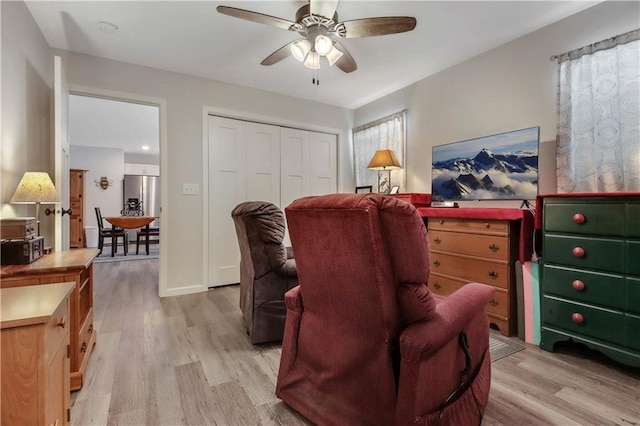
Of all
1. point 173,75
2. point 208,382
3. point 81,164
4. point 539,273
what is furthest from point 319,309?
point 81,164

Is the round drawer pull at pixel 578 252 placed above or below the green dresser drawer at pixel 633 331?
above

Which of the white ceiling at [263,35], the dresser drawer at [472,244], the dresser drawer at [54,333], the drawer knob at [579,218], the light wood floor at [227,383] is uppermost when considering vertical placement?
the white ceiling at [263,35]

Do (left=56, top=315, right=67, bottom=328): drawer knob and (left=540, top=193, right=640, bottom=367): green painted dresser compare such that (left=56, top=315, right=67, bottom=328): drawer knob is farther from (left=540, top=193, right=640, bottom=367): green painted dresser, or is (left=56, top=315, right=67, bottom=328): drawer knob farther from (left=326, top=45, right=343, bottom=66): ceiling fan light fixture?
(left=540, top=193, right=640, bottom=367): green painted dresser

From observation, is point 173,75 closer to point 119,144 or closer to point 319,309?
point 319,309

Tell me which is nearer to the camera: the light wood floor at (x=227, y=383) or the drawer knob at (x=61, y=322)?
the drawer knob at (x=61, y=322)

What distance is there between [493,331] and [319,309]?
1.89m

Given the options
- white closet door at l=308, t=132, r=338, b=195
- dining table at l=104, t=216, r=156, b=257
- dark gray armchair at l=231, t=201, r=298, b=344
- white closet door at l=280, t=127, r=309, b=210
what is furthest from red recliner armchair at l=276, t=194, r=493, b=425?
dining table at l=104, t=216, r=156, b=257

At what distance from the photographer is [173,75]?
343cm

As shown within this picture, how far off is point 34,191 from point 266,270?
1.45 m

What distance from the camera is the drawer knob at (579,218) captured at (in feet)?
6.30

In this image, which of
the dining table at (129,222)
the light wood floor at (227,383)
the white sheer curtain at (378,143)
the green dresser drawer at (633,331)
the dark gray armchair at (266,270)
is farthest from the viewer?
the dining table at (129,222)

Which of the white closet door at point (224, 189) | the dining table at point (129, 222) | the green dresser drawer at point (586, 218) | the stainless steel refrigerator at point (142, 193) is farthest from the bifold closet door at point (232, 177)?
the stainless steel refrigerator at point (142, 193)

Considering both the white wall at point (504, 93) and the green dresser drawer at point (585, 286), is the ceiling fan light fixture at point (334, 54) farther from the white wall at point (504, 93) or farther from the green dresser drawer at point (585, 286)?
the green dresser drawer at point (585, 286)

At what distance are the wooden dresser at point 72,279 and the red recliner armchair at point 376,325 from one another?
3.81ft
